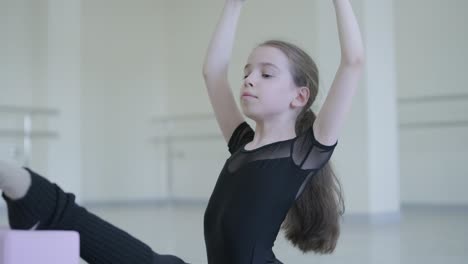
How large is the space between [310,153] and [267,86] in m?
0.17

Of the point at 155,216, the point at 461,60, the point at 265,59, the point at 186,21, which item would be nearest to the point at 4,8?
the point at 186,21

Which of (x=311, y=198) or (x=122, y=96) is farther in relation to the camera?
(x=122, y=96)

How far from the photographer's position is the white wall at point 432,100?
5.09 m

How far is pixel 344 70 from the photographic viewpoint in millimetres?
1129

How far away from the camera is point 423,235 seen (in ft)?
10.7

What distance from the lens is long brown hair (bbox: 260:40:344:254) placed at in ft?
4.23

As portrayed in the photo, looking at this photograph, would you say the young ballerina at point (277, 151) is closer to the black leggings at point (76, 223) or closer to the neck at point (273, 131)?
the neck at point (273, 131)

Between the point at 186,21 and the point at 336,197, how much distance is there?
526cm

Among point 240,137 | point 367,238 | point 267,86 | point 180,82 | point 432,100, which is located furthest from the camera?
point 180,82

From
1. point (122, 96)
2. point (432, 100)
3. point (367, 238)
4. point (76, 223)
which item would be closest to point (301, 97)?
point (76, 223)

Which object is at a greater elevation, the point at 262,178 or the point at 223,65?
the point at 223,65

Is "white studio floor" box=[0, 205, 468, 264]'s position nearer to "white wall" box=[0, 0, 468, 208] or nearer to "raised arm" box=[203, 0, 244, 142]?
"white wall" box=[0, 0, 468, 208]

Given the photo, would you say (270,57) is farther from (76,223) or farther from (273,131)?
(76,223)

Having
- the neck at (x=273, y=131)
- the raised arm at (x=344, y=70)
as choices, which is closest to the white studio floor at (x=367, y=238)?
the neck at (x=273, y=131)
